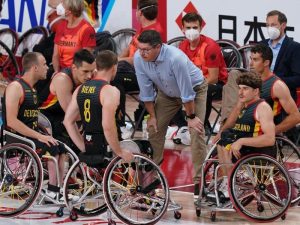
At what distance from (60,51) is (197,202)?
3.74 meters

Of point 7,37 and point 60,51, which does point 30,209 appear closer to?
point 60,51

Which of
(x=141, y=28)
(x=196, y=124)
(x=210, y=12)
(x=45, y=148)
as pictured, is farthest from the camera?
(x=210, y=12)

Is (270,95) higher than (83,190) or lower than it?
higher

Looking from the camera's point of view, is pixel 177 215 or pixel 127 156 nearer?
pixel 127 156

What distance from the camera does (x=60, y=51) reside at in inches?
540

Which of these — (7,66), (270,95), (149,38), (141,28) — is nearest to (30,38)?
(7,66)

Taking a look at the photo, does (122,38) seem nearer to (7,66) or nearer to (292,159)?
(7,66)

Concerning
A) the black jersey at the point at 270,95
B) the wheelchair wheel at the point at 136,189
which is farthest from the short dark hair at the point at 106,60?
the black jersey at the point at 270,95

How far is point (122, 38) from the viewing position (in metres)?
16.2

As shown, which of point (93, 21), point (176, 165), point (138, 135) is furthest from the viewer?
point (93, 21)

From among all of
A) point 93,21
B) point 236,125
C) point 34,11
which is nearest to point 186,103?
point 236,125

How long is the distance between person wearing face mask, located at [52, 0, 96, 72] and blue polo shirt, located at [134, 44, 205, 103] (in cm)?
251

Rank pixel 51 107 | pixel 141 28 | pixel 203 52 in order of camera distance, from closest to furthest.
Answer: pixel 51 107 → pixel 203 52 → pixel 141 28

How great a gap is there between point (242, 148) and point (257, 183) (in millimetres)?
372
